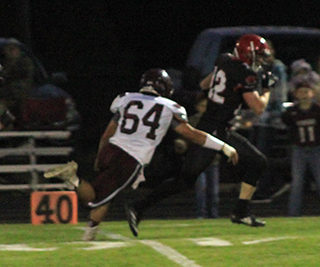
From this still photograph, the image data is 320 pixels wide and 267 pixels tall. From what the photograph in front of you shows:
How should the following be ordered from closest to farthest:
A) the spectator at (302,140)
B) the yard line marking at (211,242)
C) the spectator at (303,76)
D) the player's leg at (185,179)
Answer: the yard line marking at (211,242) < the player's leg at (185,179) < the spectator at (302,140) < the spectator at (303,76)

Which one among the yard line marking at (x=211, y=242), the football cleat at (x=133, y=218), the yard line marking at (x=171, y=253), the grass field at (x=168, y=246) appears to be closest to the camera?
the yard line marking at (x=171, y=253)

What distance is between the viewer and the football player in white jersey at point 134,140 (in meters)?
10.1

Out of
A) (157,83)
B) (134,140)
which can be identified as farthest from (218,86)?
(134,140)

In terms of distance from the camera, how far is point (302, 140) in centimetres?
1268

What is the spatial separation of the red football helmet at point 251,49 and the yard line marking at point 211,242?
1.94m

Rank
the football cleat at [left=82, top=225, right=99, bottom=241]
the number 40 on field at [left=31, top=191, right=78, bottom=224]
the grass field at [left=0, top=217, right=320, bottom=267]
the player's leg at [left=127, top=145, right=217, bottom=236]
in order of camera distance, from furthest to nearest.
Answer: the number 40 on field at [left=31, top=191, right=78, bottom=224], the player's leg at [left=127, top=145, right=217, bottom=236], the football cleat at [left=82, top=225, right=99, bottom=241], the grass field at [left=0, top=217, right=320, bottom=267]

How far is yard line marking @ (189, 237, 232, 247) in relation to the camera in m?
9.30

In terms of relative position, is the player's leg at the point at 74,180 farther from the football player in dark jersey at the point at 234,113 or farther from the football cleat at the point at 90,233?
the football player in dark jersey at the point at 234,113

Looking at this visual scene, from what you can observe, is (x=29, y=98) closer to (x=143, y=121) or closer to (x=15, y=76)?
(x=15, y=76)

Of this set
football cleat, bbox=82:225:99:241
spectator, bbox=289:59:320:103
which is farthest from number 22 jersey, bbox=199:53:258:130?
spectator, bbox=289:59:320:103

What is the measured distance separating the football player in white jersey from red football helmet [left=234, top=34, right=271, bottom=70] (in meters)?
0.98

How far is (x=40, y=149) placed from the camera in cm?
1384

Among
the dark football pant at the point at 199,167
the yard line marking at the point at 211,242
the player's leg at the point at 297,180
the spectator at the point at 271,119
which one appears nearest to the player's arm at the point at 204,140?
the dark football pant at the point at 199,167

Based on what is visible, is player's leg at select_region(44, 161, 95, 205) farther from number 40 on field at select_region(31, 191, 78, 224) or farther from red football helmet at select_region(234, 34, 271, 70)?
red football helmet at select_region(234, 34, 271, 70)
